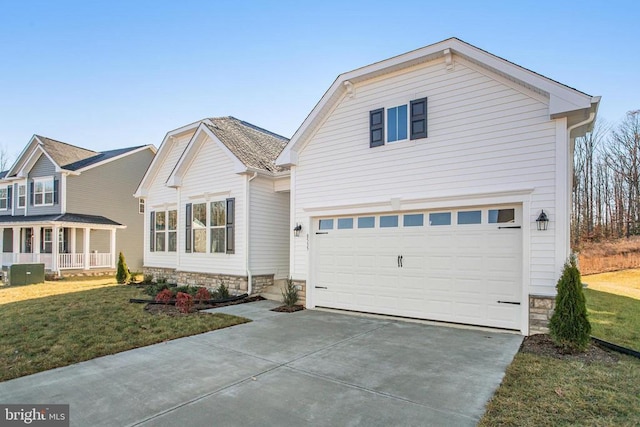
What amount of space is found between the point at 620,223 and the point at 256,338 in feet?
90.0

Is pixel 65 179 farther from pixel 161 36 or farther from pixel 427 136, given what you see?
pixel 427 136

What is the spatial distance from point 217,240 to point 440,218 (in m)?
7.74

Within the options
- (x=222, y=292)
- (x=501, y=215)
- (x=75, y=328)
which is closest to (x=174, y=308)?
(x=222, y=292)

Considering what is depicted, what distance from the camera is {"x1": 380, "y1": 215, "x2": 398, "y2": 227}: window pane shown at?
8633 mm

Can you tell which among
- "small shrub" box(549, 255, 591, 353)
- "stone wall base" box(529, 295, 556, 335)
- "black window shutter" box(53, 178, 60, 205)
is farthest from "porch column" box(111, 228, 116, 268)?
"small shrub" box(549, 255, 591, 353)

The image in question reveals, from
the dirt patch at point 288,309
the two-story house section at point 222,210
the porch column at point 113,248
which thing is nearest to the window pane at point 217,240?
the two-story house section at point 222,210

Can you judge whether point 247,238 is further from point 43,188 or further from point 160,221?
point 43,188

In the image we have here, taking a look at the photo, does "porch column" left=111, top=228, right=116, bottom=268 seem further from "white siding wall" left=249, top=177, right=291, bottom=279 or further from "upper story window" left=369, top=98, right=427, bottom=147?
"upper story window" left=369, top=98, right=427, bottom=147

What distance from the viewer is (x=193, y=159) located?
13336 millimetres

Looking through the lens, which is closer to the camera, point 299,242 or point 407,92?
point 407,92

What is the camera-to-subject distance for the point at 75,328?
291 inches

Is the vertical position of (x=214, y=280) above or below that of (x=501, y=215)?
below

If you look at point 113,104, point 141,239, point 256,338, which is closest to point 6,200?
point 141,239

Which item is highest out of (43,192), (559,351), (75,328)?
(43,192)
